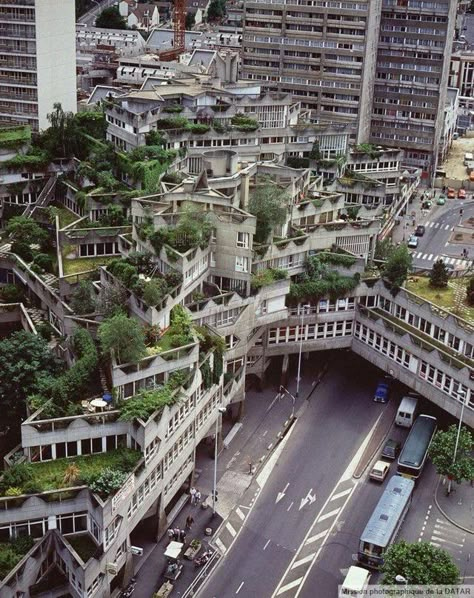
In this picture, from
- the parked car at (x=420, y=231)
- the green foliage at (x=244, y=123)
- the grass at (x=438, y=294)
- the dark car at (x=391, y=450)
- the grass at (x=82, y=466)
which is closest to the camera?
the grass at (x=82, y=466)

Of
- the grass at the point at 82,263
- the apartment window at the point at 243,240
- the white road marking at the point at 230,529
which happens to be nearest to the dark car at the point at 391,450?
the white road marking at the point at 230,529

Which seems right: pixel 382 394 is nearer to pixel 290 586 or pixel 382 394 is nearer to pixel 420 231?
pixel 290 586

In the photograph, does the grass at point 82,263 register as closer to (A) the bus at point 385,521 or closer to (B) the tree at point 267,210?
(B) the tree at point 267,210

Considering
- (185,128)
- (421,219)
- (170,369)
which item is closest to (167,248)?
(170,369)

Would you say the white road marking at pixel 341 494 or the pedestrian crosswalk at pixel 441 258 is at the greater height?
the pedestrian crosswalk at pixel 441 258

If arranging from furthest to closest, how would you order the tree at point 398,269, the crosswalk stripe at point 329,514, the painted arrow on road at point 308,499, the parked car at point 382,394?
the parked car at point 382,394
the tree at point 398,269
the painted arrow on road at point 308,499
the crosswalk stripe at point 329,514

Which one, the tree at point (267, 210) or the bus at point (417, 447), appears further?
the tree at point (267, 210)
